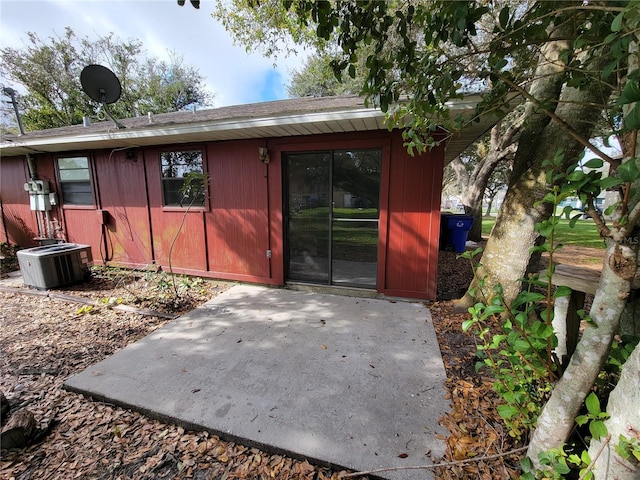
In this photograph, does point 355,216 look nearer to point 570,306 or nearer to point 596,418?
point 570,306

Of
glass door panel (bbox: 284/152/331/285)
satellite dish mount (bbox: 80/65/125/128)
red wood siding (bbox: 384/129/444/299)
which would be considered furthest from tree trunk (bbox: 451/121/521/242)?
satellite dish mount (bbox: 80/65/125/128)

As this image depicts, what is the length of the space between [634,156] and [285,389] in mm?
2437

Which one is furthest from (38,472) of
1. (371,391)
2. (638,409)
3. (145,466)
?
(638,409)

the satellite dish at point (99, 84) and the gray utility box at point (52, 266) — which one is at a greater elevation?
the satellite dish at point (99, 84)

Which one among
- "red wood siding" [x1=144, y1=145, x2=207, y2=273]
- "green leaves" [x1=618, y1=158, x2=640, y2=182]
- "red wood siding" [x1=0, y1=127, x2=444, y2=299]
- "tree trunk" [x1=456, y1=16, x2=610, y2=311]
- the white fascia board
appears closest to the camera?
"green leaves" [x1=618, y1=158, x2=640, y2=182]

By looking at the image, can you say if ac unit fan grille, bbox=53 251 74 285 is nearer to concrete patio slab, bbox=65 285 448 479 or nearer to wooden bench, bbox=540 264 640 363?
concrete patio slab, bbox=65 285 448 479

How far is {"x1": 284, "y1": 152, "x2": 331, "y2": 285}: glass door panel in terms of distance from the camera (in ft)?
13.6

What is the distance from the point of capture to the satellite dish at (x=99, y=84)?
161 inches

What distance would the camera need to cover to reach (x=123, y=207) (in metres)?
5.37

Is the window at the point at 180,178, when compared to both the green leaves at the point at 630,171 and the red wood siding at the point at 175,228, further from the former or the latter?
the green leaves at the point at 630,171

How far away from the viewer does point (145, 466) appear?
5.22ft

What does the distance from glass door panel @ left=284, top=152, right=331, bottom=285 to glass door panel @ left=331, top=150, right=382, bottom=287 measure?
0.46 ft

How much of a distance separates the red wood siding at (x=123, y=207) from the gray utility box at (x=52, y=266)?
796 mm

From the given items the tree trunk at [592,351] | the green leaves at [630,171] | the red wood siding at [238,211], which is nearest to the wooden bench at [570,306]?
the tree trunk at [592,351]
